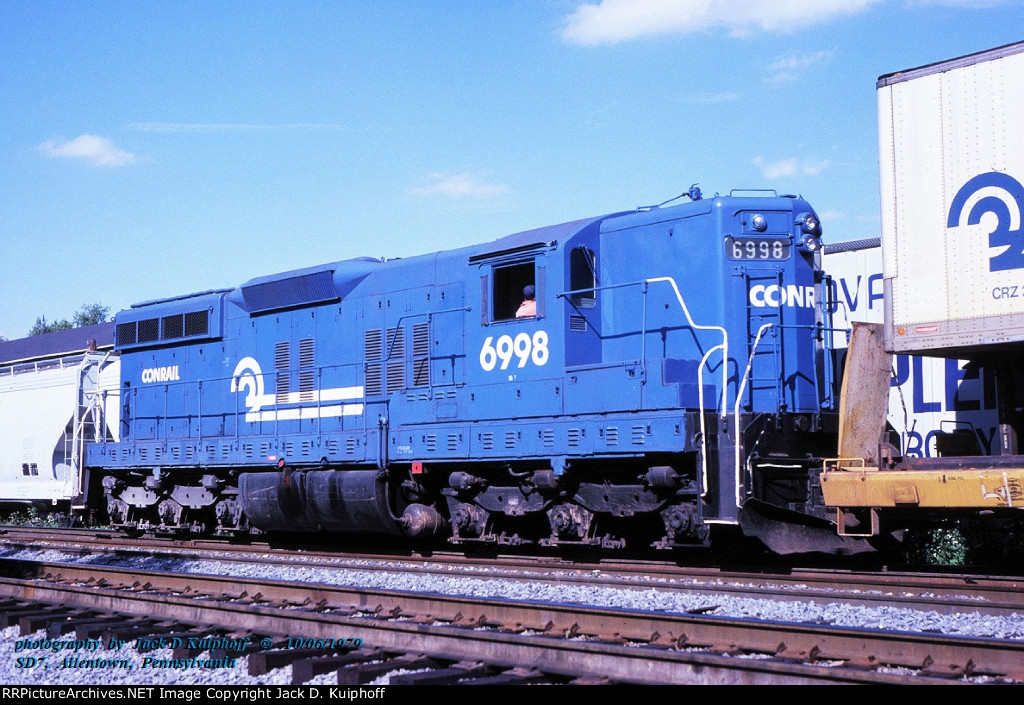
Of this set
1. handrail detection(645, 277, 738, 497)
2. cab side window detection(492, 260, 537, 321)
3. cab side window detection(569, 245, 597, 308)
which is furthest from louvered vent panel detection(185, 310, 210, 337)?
handrail detection(645, 277, 738, 497)

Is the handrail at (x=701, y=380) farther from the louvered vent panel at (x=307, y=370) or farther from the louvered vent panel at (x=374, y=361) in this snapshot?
the louvered vent panel at (x=307, y=370)

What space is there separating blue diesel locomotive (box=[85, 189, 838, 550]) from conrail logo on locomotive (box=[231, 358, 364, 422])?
3 centimetres

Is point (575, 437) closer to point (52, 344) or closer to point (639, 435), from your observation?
point (639, 435)

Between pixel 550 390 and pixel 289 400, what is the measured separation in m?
5.07

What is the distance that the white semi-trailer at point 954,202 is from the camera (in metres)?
7.95

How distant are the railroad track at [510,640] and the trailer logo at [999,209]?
3411 millimetres

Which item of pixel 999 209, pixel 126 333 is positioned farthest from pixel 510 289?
pixel 126 333

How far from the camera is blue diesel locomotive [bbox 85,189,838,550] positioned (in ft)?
33.5

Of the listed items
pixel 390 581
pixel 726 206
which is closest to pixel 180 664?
pixel 390 581

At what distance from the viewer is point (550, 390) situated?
1133 centimetres

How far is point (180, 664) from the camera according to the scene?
6578 millimetres

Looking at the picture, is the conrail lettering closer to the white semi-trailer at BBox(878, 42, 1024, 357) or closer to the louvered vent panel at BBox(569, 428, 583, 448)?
the louvered vent panel at BBox(569, 428, 583, 448)

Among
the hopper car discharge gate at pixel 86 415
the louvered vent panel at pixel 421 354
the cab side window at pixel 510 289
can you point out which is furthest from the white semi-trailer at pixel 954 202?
the hopper car discharge gate at pixel 86 415
